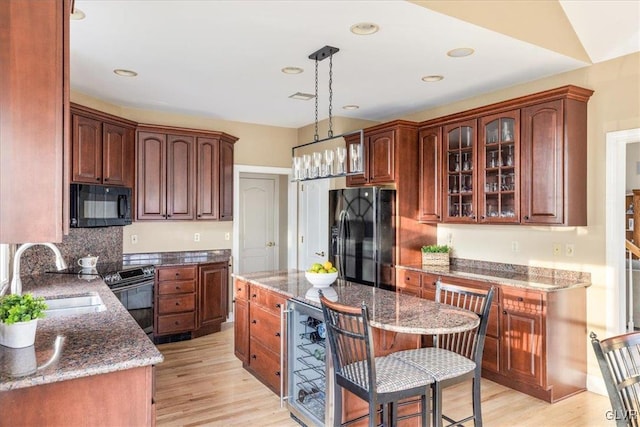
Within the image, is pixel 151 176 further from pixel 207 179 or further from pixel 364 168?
pixel 364 168

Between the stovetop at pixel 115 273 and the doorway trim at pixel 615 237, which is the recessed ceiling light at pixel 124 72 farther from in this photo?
the doorway trim at pixel 615 237

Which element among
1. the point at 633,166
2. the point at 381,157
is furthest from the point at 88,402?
the point at 633,166

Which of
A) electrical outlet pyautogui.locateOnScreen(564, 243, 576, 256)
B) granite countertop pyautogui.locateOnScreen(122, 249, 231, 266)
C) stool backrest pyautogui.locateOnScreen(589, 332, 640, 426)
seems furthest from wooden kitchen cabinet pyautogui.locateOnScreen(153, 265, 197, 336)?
stool backrest pyautogui.locateOnScreen(589, 332, 640, 426)

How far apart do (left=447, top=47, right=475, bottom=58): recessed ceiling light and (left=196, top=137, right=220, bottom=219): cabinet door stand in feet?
9.95

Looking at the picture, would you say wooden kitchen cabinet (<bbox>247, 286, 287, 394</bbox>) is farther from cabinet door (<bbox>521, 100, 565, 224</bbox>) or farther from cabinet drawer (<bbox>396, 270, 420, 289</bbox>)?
cabinet door (<bbox>521, 100, 565, 224</bbox>)

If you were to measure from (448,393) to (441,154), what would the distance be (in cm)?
233

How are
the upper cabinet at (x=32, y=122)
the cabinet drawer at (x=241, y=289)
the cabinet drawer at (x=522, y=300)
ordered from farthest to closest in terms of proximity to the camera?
1. the cabinet drawer at (x=241, y=289)
2. the cabinet drawer at (x=522, y=300)
3. the upper cabinet at (x=32, y=122)

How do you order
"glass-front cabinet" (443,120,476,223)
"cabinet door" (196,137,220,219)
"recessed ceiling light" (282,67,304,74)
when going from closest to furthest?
"recessed ceiling light" (282,67,304,74) < "glass-front cabinet" (443,120,476,223) < "cabinet door" (196,137,220,219)

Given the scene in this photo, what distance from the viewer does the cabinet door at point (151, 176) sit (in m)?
4.94

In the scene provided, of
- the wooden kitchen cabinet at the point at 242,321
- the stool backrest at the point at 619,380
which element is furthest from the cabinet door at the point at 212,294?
the stool backrest at the point at 619,380

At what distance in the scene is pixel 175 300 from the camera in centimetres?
493

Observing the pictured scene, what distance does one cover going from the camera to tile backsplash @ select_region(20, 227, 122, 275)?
13.2 ft

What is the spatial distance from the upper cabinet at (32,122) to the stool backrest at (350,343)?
132 cm

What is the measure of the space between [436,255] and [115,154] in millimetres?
3551
